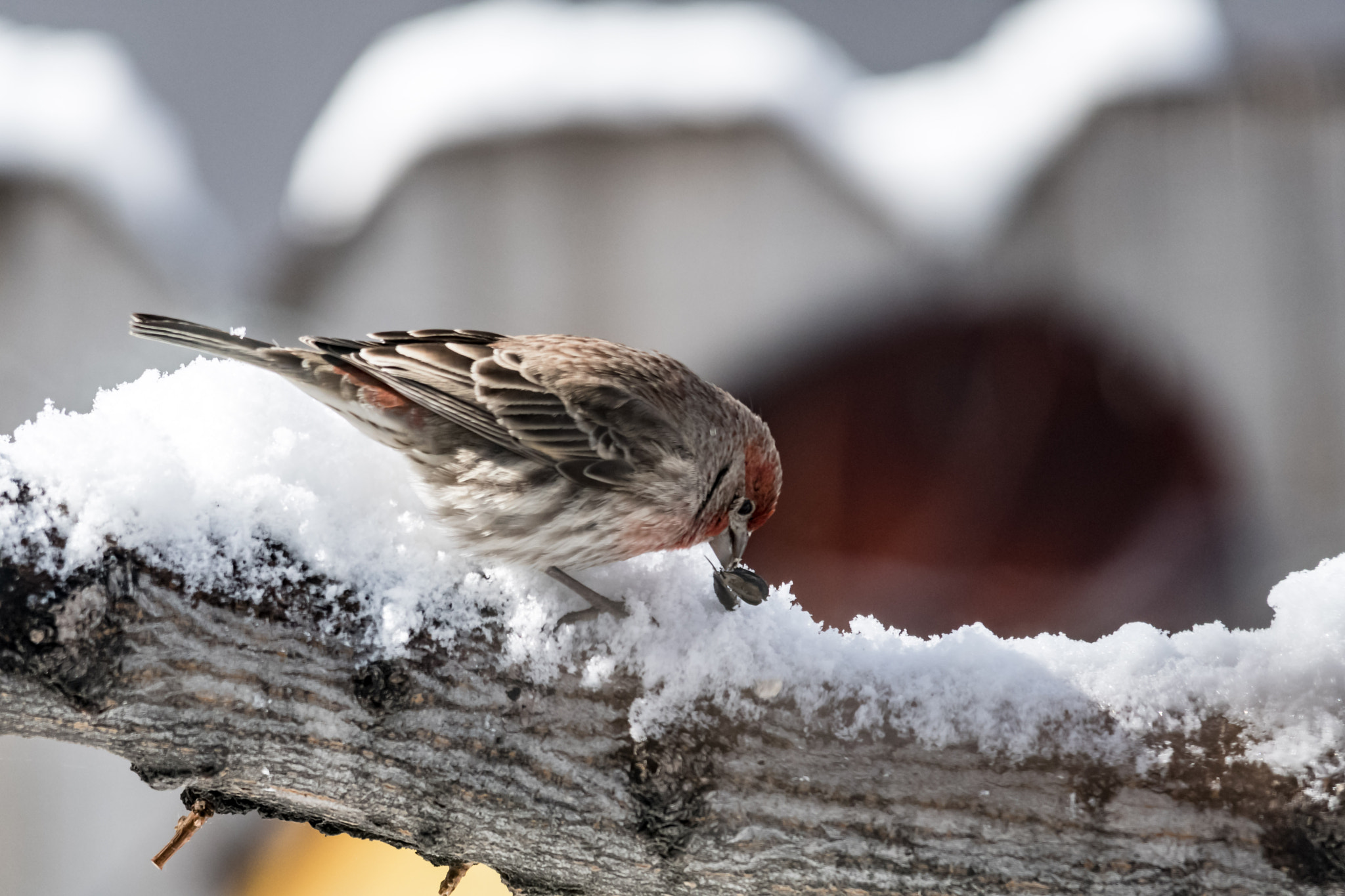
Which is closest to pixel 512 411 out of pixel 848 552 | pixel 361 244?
pixel 848 552

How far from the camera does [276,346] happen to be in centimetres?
143

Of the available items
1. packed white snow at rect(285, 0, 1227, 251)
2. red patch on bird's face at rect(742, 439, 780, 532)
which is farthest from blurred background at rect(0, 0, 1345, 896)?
red patch on bird's face at rect(742, 439, 780, 532)

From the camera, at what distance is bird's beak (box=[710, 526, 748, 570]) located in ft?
5.62

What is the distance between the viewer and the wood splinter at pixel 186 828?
42.9 inches

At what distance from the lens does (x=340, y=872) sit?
3447 millimetres

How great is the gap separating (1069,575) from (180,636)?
3.37 metres

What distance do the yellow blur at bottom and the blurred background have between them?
23mm

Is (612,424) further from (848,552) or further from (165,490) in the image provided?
(848,552)

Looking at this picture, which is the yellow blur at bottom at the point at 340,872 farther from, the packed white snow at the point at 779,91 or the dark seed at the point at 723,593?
the packed white snow at the point at 779,91

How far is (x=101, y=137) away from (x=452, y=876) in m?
3.49

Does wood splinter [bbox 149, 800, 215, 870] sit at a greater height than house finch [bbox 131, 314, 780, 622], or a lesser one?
lesser

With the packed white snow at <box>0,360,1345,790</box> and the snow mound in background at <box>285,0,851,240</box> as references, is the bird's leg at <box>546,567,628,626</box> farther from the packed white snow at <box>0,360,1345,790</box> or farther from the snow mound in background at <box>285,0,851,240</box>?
the snow mound in background at <box>285,0,851,240</box>

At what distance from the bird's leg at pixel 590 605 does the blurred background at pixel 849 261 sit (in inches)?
83.0

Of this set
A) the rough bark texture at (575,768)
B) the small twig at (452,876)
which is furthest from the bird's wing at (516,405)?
the small twig at (452,876)
